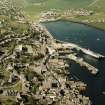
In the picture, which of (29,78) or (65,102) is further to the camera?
(29,78)

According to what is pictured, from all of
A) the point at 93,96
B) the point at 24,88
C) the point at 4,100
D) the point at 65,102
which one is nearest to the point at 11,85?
the point at 24,88

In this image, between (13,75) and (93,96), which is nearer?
(93,96)

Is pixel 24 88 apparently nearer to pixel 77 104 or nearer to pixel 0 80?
pixel 0 80

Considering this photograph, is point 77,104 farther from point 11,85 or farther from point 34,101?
→ point 11,85

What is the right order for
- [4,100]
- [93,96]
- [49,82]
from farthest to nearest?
[49,82], [93,96], [4,100]

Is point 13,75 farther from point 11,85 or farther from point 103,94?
point 103,94

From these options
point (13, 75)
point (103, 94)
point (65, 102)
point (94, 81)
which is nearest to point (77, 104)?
point (65, 102)

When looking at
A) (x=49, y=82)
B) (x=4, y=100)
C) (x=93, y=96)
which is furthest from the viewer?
(x=49, y=82)

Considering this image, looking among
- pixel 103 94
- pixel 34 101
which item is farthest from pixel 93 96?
pixel 34 101
